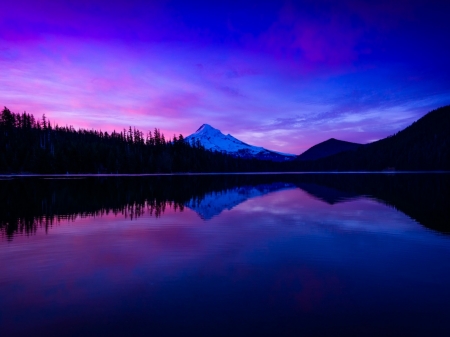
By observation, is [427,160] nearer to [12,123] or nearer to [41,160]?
[41,160]

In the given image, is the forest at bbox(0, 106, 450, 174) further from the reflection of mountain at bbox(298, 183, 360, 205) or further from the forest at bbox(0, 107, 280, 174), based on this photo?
the reflection of mountain at bbox(298, 183, 360, 205)

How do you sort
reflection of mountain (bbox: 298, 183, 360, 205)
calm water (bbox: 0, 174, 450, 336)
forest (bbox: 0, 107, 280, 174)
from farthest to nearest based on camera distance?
forest (bbox: 0, 107, 280, 174), reflection of mountain (bbox: 298, 183, 360, 205), calm water (bbox: 0, 174, 450, 336)

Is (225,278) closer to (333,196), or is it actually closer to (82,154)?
(333,196)

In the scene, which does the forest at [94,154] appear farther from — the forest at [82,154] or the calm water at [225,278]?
the calm water at [225,278]

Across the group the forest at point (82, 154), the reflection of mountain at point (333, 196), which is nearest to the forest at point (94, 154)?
the forest at point (82, 154)

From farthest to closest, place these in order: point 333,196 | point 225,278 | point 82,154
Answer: point 82,154, point 333,196, point 225,278

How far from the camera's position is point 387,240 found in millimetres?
18438

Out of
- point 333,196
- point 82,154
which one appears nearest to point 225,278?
point 333,196

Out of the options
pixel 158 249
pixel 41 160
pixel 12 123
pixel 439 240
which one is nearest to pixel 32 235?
pixel 158 249

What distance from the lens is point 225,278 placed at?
12.1 meters

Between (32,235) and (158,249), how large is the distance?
905 centimetres

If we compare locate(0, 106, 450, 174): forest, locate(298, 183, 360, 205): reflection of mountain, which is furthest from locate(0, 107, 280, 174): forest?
locate(298, 183, 360, 205): reflection of mountain

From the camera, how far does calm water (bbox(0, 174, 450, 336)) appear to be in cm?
869

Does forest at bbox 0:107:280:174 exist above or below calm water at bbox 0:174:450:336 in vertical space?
Result: above
